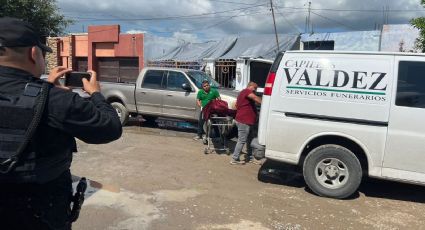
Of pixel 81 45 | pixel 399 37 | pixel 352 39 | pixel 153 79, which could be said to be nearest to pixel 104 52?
pixel 81 45

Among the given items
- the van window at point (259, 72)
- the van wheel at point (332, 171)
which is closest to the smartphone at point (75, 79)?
the van wheel at point (332, 171)

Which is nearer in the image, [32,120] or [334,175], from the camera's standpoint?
[32,120]

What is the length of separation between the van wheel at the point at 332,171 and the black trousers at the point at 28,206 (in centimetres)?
466

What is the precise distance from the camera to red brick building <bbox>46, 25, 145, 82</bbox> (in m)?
26.4

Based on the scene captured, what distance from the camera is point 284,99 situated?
6371mm

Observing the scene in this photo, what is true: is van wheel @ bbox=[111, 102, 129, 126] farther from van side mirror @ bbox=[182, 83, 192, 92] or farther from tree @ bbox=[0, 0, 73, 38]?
→ tree @ bbox=[0, 0, 73, 38]

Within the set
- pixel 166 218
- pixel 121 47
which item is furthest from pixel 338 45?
pixel 166 218

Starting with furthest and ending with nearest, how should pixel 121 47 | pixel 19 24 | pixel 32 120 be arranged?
pixel 121 47 < pixel 19 24 < pixel 32 120

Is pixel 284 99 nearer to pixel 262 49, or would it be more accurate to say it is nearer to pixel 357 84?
pixel 357 84

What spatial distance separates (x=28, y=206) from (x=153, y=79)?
33.7 feet

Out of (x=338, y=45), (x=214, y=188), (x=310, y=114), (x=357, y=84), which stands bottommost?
(x=214, y=188)

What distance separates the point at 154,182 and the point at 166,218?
Result: 1.59 m

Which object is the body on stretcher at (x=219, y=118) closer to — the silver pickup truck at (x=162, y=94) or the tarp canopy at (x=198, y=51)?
the silver pickup truck at (x=162, y=94)

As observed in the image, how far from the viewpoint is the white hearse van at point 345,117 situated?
5863mm
